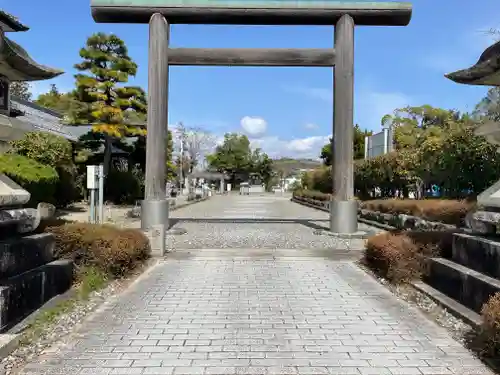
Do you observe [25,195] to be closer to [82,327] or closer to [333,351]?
[82,327]

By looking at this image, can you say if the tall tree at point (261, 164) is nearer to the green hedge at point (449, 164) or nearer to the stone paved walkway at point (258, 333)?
the green hedge at point (449, 164)

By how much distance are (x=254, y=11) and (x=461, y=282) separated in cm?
974

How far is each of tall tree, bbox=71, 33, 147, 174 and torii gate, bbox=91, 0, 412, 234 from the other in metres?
14.8

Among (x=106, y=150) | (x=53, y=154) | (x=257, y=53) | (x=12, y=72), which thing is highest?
(x=257, y=53)

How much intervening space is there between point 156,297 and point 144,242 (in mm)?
2559

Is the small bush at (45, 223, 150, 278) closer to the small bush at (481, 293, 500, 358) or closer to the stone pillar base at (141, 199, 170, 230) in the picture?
the stone pillar base at (141, 199, 170, 230)

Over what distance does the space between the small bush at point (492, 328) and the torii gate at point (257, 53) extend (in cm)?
902

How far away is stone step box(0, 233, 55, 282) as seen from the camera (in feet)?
16.7

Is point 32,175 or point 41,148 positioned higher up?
point 41,148

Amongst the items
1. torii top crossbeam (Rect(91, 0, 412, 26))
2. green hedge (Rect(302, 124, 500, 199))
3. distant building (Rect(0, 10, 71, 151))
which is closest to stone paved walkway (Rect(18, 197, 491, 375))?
distant building (Rect(0, 10, 71, 151))

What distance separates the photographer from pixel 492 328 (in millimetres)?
4148

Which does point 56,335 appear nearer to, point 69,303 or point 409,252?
point 69,303

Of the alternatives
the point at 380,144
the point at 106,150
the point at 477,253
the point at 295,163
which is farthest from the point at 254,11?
the point at 295,163

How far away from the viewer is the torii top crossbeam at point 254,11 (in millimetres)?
13062
